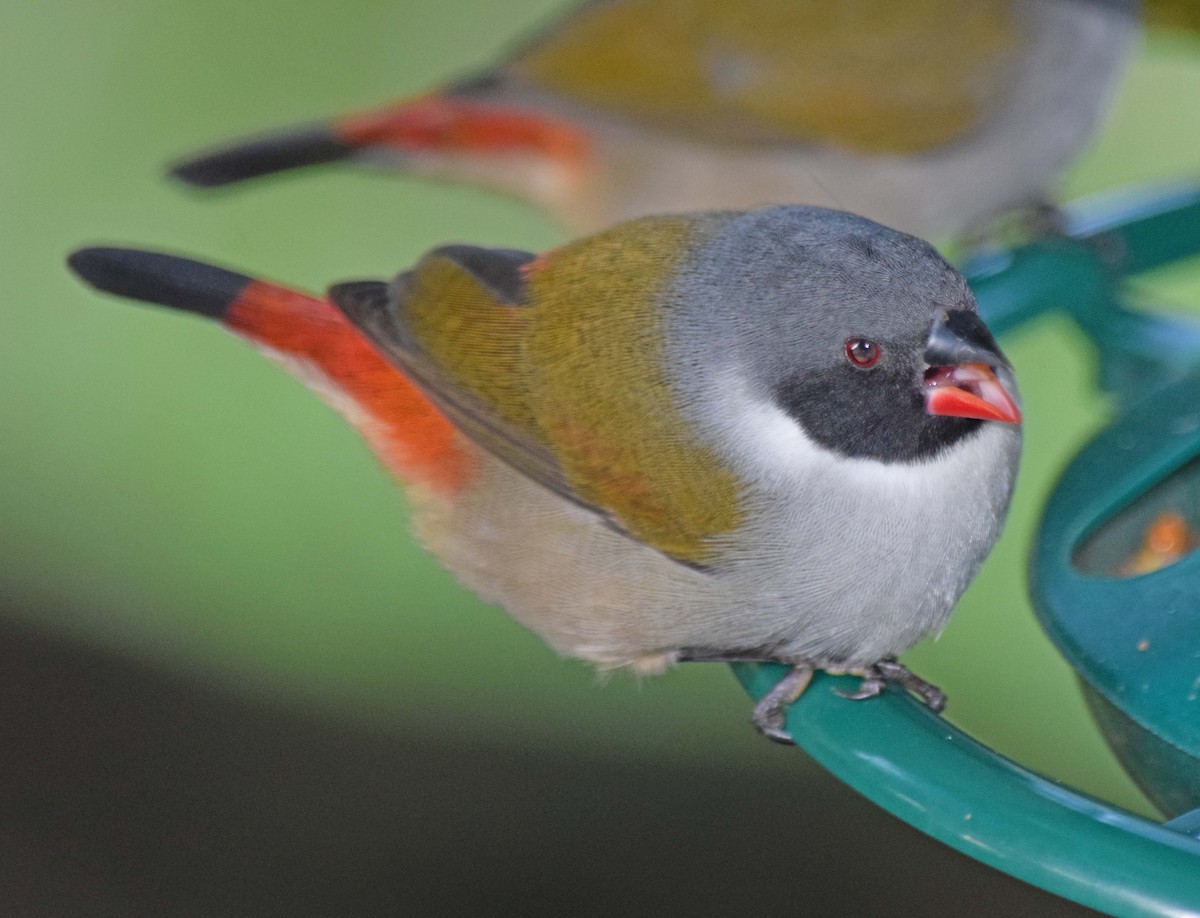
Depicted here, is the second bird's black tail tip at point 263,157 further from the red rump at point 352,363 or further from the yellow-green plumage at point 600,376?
the yellow-green plumage at point 600,376

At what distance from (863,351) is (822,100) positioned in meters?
1.95

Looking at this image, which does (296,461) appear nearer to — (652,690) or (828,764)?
(652,690)

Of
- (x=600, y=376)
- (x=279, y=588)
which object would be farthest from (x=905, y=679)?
(x=279, y=588)

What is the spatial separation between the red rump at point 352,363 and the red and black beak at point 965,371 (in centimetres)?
100

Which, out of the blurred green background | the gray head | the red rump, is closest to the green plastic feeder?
the gray head

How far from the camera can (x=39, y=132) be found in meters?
5.76

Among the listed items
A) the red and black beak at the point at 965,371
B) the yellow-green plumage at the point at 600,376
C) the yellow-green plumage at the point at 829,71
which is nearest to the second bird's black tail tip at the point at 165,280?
the yellow-green plumage at the point at 600,376

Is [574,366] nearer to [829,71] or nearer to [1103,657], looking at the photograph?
[1103,657]

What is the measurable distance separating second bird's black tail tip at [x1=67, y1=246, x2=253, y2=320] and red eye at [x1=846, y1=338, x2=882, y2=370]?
1.24 metres

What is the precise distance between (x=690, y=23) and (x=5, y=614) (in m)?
2.84

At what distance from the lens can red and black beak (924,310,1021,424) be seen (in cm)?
217

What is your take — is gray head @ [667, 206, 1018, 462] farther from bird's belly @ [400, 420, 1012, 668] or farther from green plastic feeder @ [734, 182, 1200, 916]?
green plastic feeder @ [734, 182, 1200, 916]

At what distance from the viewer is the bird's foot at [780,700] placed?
2.25 metres

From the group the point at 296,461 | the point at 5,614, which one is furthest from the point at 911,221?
the point at 5,614
